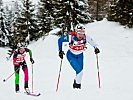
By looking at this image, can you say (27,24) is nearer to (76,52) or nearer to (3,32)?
(3,32)

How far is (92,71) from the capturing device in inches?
648

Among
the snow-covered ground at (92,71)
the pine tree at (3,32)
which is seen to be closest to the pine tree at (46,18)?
the snow-covered ground at (92,71)

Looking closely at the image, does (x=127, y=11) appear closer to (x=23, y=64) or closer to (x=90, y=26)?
(x=90, y=26)

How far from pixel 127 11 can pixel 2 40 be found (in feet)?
128

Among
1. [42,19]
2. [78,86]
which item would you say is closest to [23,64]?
[78,86]

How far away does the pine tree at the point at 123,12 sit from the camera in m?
29.5

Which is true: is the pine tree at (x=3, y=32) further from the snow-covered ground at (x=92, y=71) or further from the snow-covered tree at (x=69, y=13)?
the snow-covered ground at (x=92, y=71)

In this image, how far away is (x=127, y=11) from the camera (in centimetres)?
2970

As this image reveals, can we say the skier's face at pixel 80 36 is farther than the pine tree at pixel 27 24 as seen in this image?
No

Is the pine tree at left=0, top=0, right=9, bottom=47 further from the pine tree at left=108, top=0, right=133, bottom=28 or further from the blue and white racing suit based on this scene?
the blue and white racing suit

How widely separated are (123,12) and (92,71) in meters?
14.8

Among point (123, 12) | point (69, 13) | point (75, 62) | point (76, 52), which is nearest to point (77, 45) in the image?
point (76, 52)

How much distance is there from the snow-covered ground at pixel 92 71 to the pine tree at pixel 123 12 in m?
0.62

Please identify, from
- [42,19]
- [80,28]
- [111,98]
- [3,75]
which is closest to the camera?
[111,98]
